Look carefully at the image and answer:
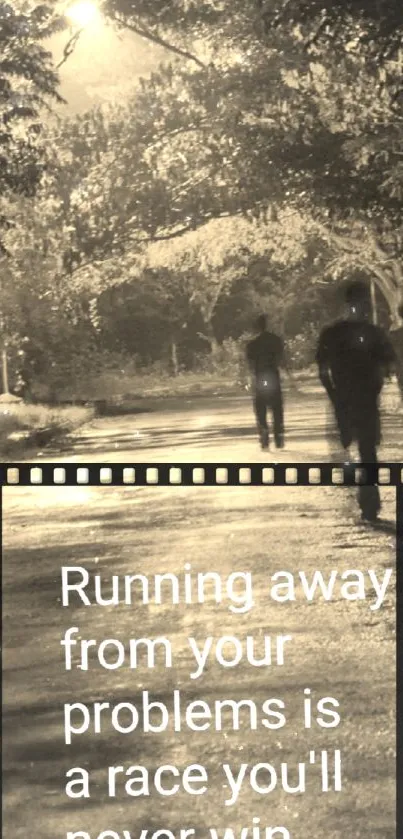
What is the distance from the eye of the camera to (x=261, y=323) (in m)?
1.52

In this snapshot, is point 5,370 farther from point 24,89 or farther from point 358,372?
point 358,372

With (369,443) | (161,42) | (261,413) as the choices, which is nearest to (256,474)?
(261,413)

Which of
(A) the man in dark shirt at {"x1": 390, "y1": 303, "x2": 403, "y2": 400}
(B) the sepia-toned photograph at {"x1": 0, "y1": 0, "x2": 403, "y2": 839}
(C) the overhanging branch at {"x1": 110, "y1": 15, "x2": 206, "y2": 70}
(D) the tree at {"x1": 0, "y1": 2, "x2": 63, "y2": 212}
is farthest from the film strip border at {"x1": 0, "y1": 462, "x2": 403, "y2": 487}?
(C) the overhanging branch at {"x1": 110, "y1": 15, "x2": 206, "y2": 70}

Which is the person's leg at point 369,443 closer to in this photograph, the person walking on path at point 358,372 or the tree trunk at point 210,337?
the person walking on path at point 358,372

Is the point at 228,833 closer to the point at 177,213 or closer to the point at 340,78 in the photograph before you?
the point at 177,213

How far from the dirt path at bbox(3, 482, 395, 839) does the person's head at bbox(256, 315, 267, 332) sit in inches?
12.6

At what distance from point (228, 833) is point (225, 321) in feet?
3.37

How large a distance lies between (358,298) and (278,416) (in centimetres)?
28

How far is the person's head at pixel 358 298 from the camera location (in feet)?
4.98

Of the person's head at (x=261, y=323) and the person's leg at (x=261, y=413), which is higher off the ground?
the person's head at (x=261, y=323)

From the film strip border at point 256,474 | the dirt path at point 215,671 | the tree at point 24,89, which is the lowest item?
the dirt path at point 215,671

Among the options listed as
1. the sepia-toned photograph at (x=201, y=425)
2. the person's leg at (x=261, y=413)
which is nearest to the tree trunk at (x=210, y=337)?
the sepia-toned photograph at (x=201, y=425)

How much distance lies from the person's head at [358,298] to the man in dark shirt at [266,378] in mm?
157

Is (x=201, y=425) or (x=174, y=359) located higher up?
(x=174, y=359)
